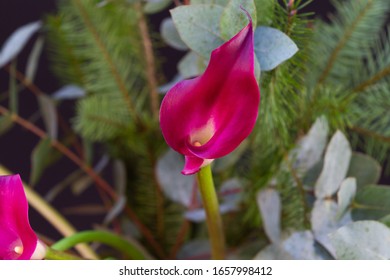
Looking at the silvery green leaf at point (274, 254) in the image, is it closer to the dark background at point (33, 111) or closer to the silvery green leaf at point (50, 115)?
the silvery green leaf at point (50, 115)

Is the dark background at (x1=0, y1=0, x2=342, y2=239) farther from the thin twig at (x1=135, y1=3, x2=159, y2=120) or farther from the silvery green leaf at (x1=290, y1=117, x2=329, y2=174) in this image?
the silvery green leaf at (x1=290, y1=117, x2=329, y2=174)

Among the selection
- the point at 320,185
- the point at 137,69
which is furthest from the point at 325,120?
the point at 137,69

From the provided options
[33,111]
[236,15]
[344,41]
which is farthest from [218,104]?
[33,111]

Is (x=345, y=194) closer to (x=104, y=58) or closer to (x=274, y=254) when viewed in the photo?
(x=274, y=254)

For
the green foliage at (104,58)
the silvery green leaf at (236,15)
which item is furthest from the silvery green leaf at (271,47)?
the green foliage at (104,58)

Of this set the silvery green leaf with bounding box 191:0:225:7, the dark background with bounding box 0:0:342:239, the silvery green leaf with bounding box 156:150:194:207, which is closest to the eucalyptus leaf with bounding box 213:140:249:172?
the silvery green leaf with bounding box 156:150:194:207

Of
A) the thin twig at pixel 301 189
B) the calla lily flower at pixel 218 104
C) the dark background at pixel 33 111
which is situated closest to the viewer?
the calla lily flower at pixel 218 104
